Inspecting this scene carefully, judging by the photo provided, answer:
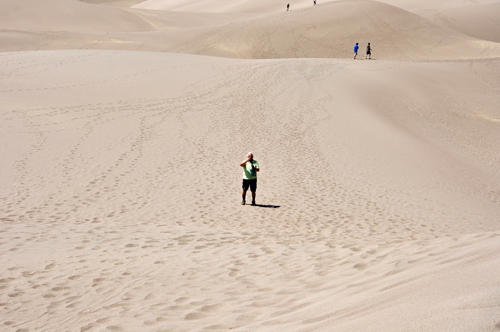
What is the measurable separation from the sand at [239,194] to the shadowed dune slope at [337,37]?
7.17 meters

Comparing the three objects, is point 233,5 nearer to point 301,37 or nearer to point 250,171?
point 301,37

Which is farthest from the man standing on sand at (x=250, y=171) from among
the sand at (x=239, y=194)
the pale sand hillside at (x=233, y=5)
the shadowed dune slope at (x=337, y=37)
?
the pale sand hillside at (x=233, y=5)

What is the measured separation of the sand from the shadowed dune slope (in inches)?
282

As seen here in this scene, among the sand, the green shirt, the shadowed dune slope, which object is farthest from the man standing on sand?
the shadowed dune slope

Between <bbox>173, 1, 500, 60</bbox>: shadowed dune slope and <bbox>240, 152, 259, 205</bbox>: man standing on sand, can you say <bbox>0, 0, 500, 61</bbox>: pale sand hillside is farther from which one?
<bbox>240, 152, 259, 205</bbox>: man standing on sand

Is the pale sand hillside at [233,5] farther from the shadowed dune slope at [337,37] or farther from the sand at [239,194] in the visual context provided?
the sand at [239,194]

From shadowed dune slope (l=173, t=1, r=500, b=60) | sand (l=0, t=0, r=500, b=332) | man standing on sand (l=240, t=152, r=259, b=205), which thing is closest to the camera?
sand (l=0, t=0, r=500, b=332)

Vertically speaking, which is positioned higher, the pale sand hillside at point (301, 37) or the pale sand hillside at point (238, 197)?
the pale sand hillside at point (301, 37)

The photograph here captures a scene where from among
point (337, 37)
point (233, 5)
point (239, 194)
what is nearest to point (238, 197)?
point (239, 194)

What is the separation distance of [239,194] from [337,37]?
97.5 ft

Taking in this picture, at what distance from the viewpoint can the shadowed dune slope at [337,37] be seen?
35062mm

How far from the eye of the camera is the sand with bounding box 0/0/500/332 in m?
4.30

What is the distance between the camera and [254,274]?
17.8 feet

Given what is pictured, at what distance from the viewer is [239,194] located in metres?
10.6
